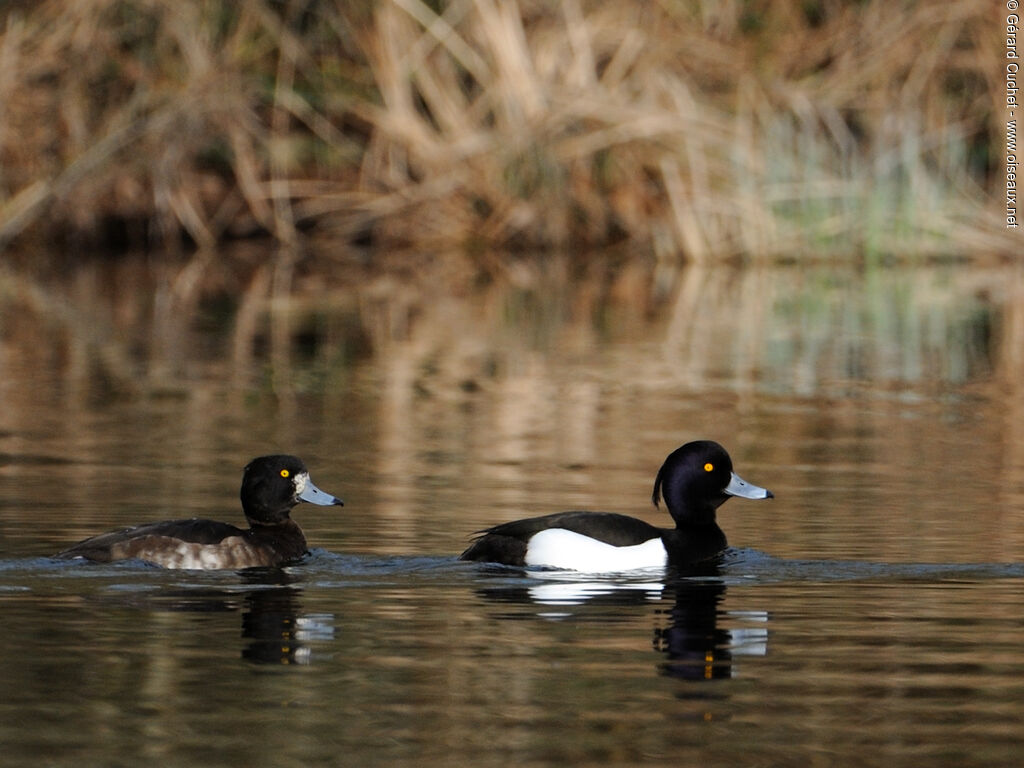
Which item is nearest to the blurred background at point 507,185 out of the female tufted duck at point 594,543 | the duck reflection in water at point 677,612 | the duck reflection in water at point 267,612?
the female tufted duck at point 594,543

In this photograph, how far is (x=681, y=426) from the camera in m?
13.1

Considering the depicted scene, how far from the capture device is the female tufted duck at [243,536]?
26.3 ft

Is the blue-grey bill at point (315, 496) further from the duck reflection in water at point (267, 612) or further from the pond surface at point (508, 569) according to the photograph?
the duck reflection in water at point (267, 612)

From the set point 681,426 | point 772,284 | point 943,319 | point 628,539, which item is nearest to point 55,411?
point 681,426

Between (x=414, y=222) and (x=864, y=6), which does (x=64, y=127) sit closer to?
(x=414, y=222)

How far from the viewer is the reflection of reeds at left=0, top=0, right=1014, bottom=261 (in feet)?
85.4

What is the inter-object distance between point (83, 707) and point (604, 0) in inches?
867

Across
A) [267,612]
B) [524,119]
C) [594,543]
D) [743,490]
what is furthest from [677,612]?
[524,119]

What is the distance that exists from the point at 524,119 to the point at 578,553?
18.4 m

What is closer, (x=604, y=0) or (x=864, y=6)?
(x=604, y=0)

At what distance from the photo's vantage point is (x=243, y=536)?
8297 millimetres

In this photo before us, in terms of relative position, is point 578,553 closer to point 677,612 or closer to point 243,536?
point 677,612

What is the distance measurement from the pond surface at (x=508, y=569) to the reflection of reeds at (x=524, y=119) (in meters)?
5.77

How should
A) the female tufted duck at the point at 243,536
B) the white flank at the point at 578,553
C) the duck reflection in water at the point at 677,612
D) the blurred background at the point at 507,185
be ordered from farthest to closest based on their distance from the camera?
the blurred background at the point at 507,185 → the white flank at the point at 578,553 → the female tufted duck at the point at 243,536 → the duck reflection in water at the point at 677,612
